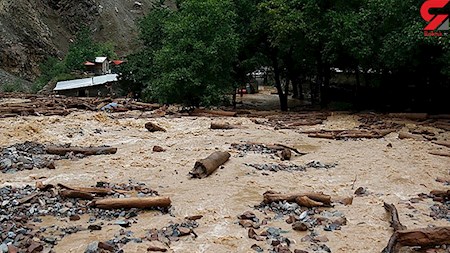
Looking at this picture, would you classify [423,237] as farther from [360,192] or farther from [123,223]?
[123,223]

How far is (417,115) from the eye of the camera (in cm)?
1894

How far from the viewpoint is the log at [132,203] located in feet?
23.5

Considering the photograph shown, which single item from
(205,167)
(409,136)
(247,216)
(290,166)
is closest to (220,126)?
(290,166)

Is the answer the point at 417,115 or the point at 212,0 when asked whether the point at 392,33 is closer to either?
the point at 417,115

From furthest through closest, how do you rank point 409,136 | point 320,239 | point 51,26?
1. point 51,26
2. point 409,136
3. point 320,239

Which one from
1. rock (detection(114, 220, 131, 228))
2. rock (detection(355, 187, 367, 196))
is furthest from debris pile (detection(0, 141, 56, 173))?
rock (detection(355, 187, 367, 196))

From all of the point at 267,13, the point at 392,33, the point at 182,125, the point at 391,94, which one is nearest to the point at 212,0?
the point at 267,13

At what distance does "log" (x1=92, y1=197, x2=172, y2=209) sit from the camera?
23.5 feet

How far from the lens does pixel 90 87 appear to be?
35562 millimetres

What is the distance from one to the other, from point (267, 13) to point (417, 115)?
9455 mm

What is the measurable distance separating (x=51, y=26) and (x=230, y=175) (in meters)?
49.7

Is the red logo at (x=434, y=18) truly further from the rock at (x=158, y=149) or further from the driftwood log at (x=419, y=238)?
the driftwood log at (x=419, y=238)

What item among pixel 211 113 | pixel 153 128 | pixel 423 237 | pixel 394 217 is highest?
pixel 211 113

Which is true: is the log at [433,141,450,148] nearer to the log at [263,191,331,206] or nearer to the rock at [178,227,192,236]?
the log at [263,191,331,206]
